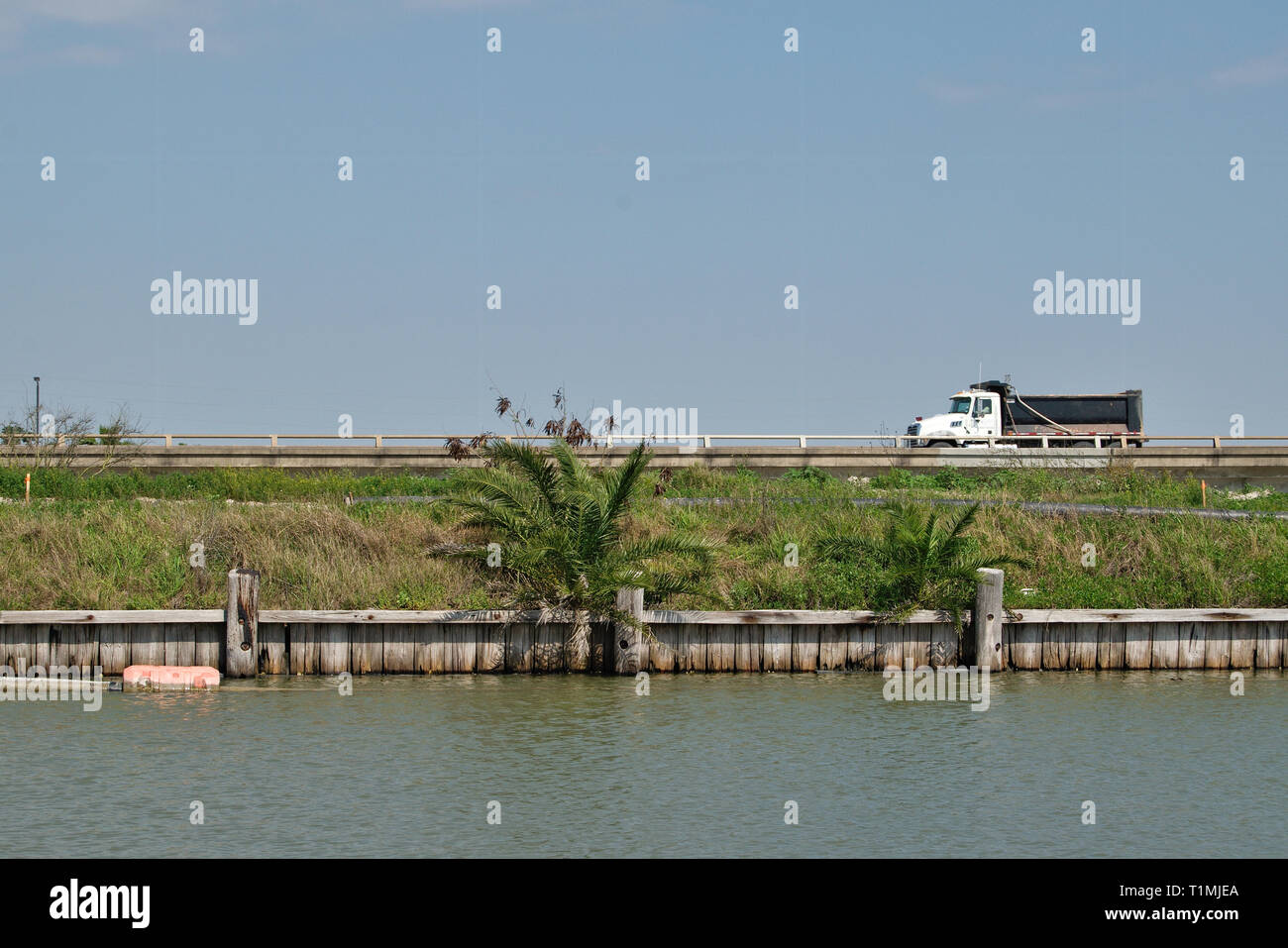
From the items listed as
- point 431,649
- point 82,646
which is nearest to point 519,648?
point 431,649

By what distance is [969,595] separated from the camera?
2006 cm

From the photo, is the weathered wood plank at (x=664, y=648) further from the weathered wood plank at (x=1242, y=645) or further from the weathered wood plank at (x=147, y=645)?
the weathered wood plank at (x=1242, y=645)

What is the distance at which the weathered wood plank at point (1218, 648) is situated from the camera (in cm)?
2023

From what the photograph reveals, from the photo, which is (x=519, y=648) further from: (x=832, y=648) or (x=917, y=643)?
(x=917, y=643)

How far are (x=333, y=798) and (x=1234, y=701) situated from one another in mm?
11901

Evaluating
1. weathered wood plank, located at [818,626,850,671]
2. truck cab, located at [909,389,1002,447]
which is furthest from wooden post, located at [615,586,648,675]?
truck cab, located at [909,389,1002,447]

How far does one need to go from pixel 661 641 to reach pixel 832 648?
8.39ft

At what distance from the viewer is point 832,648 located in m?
19.8

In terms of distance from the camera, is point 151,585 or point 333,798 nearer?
point 333,798

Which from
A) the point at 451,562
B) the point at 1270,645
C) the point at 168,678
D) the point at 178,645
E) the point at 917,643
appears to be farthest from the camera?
the point at 451,562

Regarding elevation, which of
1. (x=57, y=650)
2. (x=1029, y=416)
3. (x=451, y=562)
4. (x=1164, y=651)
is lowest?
(x=1164, y=651)
